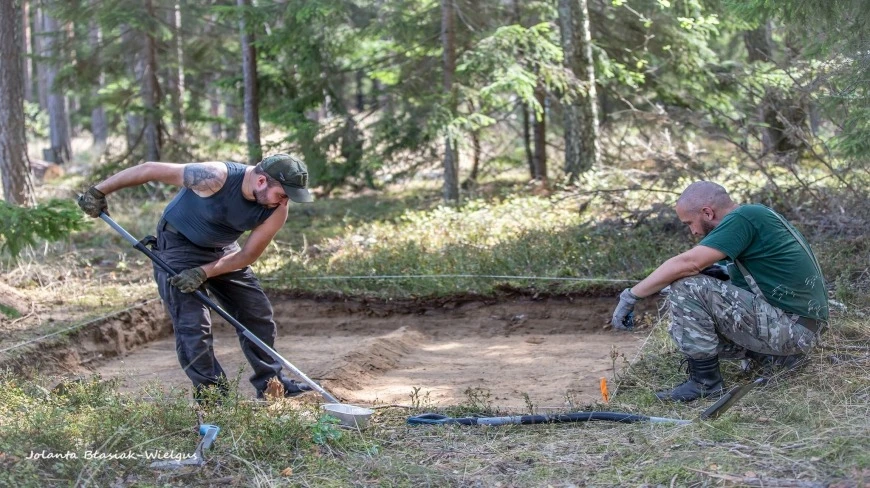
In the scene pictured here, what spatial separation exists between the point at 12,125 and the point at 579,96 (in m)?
8.10

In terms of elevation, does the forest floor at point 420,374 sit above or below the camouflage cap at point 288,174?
below

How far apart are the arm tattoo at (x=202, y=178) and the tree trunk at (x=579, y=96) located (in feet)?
24.3

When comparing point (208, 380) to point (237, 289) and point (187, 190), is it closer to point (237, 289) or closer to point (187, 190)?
point (237, 289)

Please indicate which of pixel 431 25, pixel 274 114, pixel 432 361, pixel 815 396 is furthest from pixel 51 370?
pixel 431 25

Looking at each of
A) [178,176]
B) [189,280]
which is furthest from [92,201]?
[189,280]

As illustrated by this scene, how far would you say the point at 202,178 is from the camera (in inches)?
228

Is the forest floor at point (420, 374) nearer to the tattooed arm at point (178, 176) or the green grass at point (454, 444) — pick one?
the green grass at point (454, 444)

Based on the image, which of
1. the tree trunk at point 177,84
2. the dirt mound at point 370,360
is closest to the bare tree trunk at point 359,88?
the tree trunk at point 177,84

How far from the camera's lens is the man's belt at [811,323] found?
208 inches

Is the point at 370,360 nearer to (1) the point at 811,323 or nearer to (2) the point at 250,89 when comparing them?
(1) the point at 811,323

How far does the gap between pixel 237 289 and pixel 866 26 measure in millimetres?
5072

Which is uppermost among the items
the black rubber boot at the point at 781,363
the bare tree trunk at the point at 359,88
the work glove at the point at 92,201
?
the bare tree trunk at the point at 359,88

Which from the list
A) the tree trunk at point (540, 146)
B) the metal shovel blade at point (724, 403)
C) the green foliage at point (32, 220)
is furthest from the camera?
the tree trunk at point (540, 146)

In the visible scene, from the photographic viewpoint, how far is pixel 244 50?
48.0 ft
